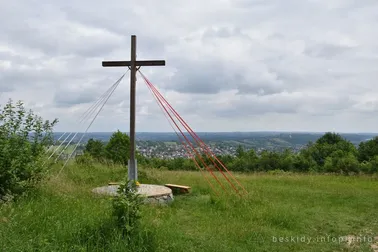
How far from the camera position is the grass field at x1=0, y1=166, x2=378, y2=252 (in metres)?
4.45

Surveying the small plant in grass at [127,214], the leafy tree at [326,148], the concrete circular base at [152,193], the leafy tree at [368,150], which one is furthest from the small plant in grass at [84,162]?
the leafy tree at [368,150]

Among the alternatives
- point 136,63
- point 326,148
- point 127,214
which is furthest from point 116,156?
point 326,148

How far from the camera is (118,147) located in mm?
22234

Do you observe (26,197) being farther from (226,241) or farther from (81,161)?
(81,161)

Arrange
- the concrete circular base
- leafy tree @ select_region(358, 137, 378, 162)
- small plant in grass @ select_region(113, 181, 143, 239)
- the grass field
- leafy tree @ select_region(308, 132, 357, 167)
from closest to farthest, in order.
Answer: the grass field → small plant in grass @ select_region(113, 181, 143, 239) → the concrete circular base → leafy tree @ select_region(358, 137, 378, 162) → leafy tree @ select_region(308, 132, 357, 167)

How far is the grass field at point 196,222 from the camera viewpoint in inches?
175

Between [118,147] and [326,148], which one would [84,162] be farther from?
[326,148]

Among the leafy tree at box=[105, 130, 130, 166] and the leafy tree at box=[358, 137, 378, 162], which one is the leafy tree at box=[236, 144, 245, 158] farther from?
the leafy tree at box=[105, 130, 130, 166]

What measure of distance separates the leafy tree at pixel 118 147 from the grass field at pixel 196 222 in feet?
36.0

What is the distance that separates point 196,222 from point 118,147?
16.3 meters

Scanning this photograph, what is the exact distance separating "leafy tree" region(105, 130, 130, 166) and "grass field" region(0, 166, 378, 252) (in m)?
11.0

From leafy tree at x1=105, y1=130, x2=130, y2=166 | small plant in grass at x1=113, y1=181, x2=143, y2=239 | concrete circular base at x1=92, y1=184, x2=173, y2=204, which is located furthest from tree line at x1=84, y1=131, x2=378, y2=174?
small plant in grass at x1=113, y1=181, x2=143, y2=239

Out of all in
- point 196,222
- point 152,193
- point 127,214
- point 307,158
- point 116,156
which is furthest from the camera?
point 307,158

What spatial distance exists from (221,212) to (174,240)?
2.55 meters
